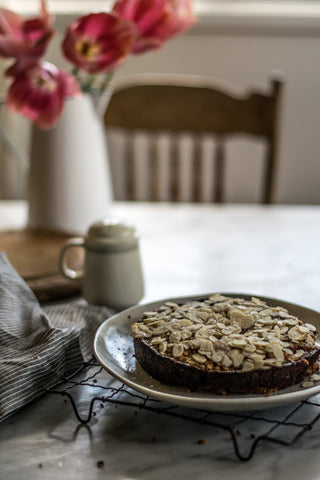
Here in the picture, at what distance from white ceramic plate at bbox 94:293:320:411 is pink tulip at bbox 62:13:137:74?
39 centimetres

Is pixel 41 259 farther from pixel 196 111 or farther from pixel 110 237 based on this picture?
pixel 196 111

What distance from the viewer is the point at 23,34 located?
796 mm

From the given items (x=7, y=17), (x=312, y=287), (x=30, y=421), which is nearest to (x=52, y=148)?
(x=7, y=17)

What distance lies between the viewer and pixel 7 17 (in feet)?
2.57

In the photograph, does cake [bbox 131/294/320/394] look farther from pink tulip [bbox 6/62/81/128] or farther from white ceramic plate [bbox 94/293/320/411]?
pink tulip [bbox 6/62/81/128]

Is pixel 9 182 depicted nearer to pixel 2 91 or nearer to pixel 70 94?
pixel 2 91

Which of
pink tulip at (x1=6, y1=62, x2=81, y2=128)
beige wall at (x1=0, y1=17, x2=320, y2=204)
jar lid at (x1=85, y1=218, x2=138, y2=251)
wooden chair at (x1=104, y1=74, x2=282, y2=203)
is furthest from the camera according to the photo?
beige wall at (x1=0, y1=17, x2=320, y2=204)

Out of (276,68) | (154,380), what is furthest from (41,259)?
(276,68)

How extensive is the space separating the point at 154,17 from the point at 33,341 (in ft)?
1.73

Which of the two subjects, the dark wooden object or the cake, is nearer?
the cake

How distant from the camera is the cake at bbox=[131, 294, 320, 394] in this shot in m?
0.47

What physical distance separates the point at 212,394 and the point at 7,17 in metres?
0.59

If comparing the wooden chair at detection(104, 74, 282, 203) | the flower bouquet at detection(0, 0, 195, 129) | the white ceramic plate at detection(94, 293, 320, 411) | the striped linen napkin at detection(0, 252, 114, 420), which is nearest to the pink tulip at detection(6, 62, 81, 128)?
the flower bouquet at detection(0, 0, 195, 129)

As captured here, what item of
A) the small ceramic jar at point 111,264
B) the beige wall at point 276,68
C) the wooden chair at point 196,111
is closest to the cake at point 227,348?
the small ceramic jar at point 111,264
